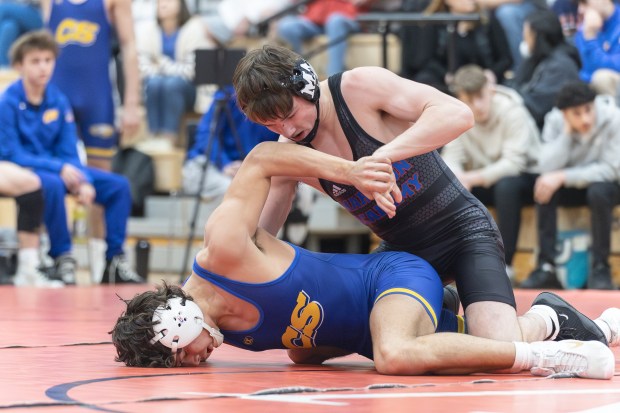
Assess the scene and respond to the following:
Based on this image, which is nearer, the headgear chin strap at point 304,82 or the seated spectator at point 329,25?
the headgear chin strap at point 304,82

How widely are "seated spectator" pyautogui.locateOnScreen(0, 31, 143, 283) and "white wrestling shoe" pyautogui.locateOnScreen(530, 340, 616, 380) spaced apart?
195 inches

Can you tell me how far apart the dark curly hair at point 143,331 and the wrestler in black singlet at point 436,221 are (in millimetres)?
662

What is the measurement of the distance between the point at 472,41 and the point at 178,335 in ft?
20.5

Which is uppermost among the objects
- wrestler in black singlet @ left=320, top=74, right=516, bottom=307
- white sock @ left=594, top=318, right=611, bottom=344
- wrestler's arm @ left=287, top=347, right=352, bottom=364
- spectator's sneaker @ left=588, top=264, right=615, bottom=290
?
wrestler in black singlet @ left=320, top=74, right=516, bottom=307

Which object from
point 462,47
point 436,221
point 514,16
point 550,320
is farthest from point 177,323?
point 514,16

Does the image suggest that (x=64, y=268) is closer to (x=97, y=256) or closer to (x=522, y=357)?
(x=97, y=256)

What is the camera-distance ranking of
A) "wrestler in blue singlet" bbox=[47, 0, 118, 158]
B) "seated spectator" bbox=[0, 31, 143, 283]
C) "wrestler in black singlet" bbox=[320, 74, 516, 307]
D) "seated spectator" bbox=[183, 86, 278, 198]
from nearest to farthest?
"wrestler in black singlet" bbox=[320, 74, 516, 307]
"seated spectator" bbox=[0, 31, 143, 283]
"seated spectator" bbox=[183, 86, 278, 198]
"wrestler in blue singlet" bbox=[47, 0, 118, 158]

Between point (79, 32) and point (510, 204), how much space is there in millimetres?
3207

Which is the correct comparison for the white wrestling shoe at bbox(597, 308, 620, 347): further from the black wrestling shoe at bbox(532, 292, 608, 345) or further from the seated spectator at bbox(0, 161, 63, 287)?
the seated spectator at bbox(0, 161, 63, 287)

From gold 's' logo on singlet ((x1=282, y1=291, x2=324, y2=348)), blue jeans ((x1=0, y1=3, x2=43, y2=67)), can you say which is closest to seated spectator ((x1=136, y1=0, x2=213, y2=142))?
blue jeans ((x1=0, y1=3, x2=43, y2=67))

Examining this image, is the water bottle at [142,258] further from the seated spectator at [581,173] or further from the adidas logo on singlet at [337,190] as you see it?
the adidas logo on singlet at [337,190]

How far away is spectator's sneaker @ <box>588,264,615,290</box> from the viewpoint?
7867 millimetres

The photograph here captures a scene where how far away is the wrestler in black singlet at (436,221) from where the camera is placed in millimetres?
3936

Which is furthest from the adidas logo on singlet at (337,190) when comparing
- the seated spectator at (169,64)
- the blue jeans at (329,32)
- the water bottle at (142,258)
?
the seated spectator at (169,64)
